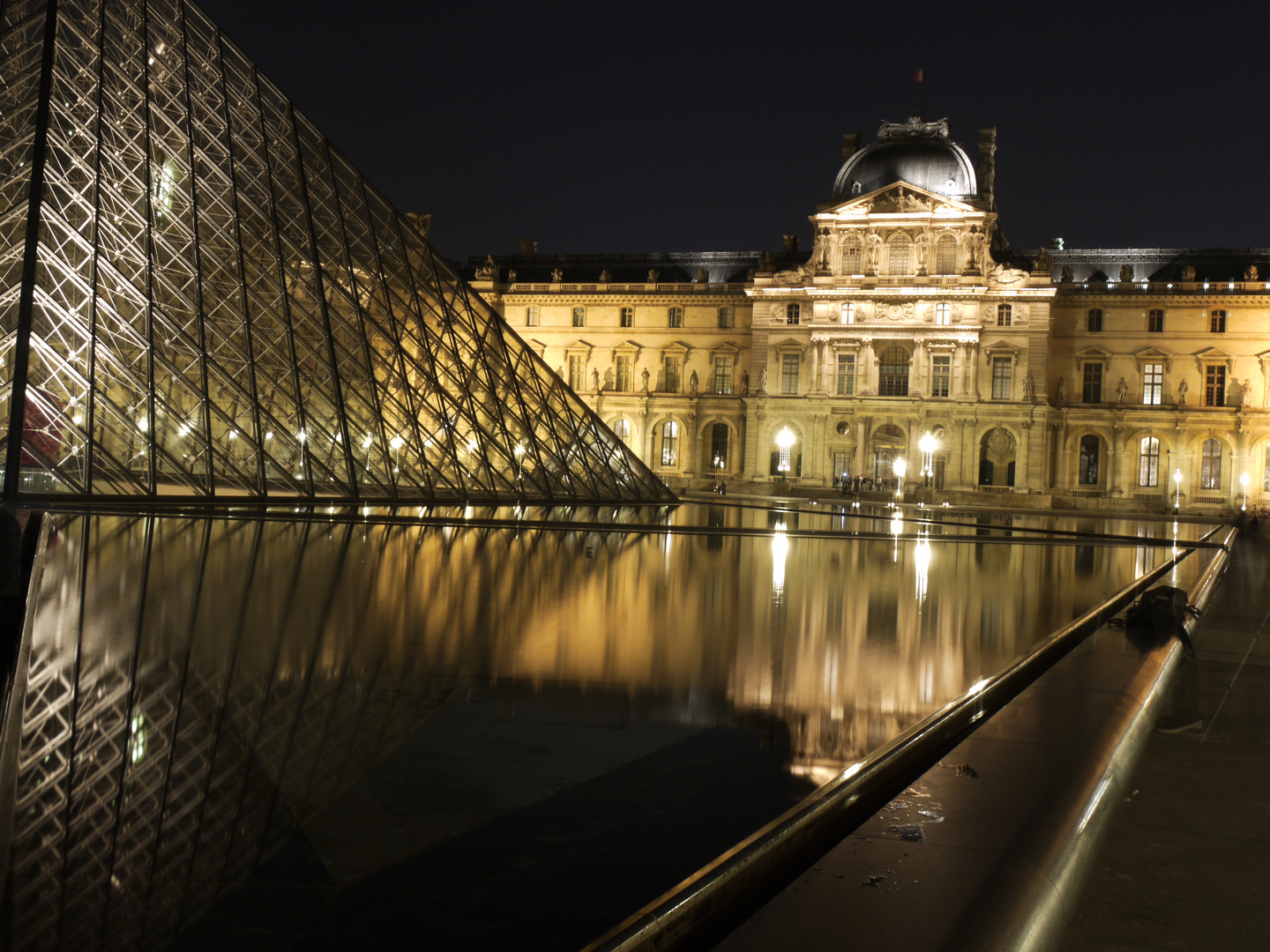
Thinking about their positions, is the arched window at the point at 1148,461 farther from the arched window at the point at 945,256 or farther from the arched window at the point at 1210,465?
the arched window at the point at 945,256

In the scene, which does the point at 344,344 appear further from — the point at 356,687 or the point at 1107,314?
the point at 1107,314

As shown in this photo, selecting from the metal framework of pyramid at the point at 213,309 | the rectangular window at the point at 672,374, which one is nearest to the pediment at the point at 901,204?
the rectangular window at the point at 672,374

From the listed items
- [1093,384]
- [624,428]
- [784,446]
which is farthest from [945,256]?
[624,428]

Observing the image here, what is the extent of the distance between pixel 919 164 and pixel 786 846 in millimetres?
53650

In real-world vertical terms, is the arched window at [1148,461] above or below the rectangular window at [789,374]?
below

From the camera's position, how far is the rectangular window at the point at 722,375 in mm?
58125

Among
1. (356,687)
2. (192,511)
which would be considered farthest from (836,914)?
(192,511)

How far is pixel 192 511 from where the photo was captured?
63.7 feet

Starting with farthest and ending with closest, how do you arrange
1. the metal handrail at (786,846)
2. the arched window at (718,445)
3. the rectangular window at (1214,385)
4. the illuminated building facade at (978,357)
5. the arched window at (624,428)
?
1. the arched window at (624,428)
2. the arched window at (718,445)
3. the rectangular window at (1214,385)
4. the illuminated building facade at (978,357)
5. the metal handrail at (786,846)

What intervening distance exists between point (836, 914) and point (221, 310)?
23559mm

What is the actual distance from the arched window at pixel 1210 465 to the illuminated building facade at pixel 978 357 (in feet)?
0.26

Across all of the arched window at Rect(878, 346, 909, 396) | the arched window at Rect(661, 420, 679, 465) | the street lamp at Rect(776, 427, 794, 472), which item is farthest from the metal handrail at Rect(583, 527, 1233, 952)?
the arched window at Rect(661, 420, 679, 465)

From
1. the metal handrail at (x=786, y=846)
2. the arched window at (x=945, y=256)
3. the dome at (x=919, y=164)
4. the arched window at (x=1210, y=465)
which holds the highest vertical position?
the dome at (x=919, y=164)

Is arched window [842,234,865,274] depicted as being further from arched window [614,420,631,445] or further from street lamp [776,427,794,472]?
arched window [614,420,631,445]
